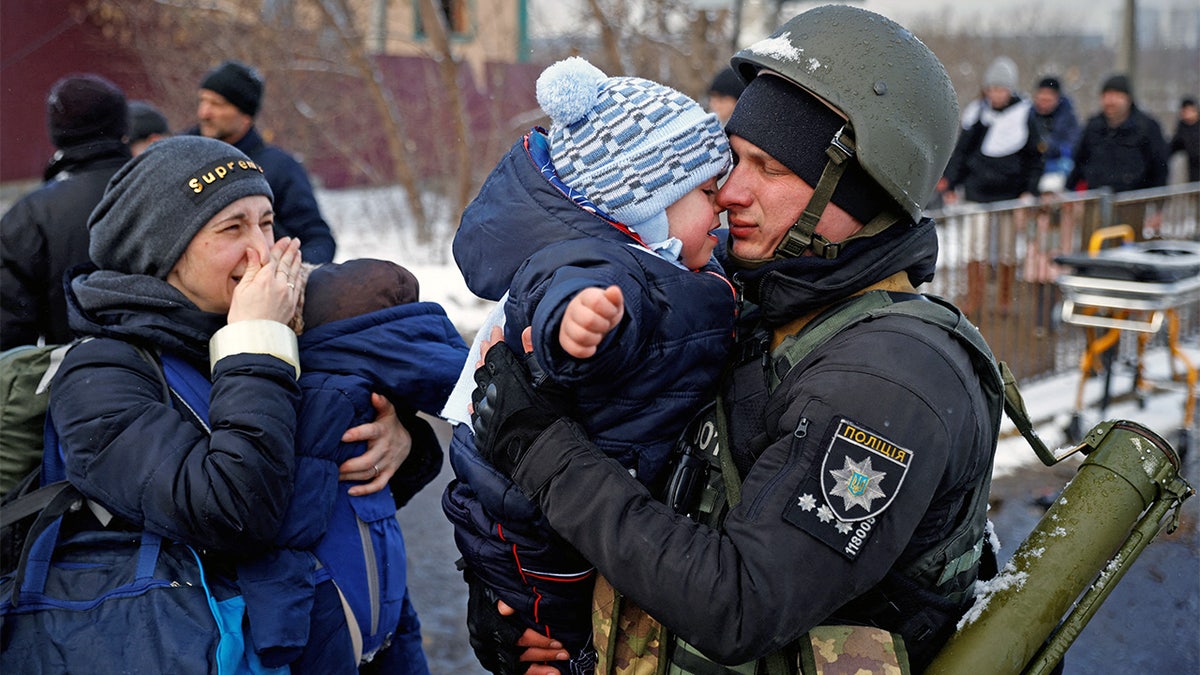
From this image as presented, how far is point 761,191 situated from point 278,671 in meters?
1.41

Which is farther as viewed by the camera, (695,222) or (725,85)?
(725,85)

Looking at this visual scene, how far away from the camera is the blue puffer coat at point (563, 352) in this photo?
169 centimetres

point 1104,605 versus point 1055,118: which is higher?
point 1104,605

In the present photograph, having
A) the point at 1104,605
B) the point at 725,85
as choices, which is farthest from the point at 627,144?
the point at 725,85

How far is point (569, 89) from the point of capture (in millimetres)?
1915

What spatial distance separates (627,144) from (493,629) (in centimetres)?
104

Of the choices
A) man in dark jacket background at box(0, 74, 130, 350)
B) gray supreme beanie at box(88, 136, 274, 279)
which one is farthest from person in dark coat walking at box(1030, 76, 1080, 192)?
gray supreme beanie at box(88, 136, 274, 279)

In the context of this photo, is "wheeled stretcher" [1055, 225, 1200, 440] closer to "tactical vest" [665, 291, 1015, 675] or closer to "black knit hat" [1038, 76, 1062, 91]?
"black knit hat" [1038, 76, 1062, 91]

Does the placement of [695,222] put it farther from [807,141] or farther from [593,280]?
[593,280]

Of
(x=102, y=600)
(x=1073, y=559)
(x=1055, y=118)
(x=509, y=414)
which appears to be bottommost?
(x=1055, y=118)

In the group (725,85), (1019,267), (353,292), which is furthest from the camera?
(1019,267)

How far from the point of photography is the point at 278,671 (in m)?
2.08

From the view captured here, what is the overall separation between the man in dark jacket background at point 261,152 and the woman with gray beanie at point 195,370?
8.44 feet

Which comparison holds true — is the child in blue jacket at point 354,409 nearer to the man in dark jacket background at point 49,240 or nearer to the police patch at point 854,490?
the police patch at point 854,490
